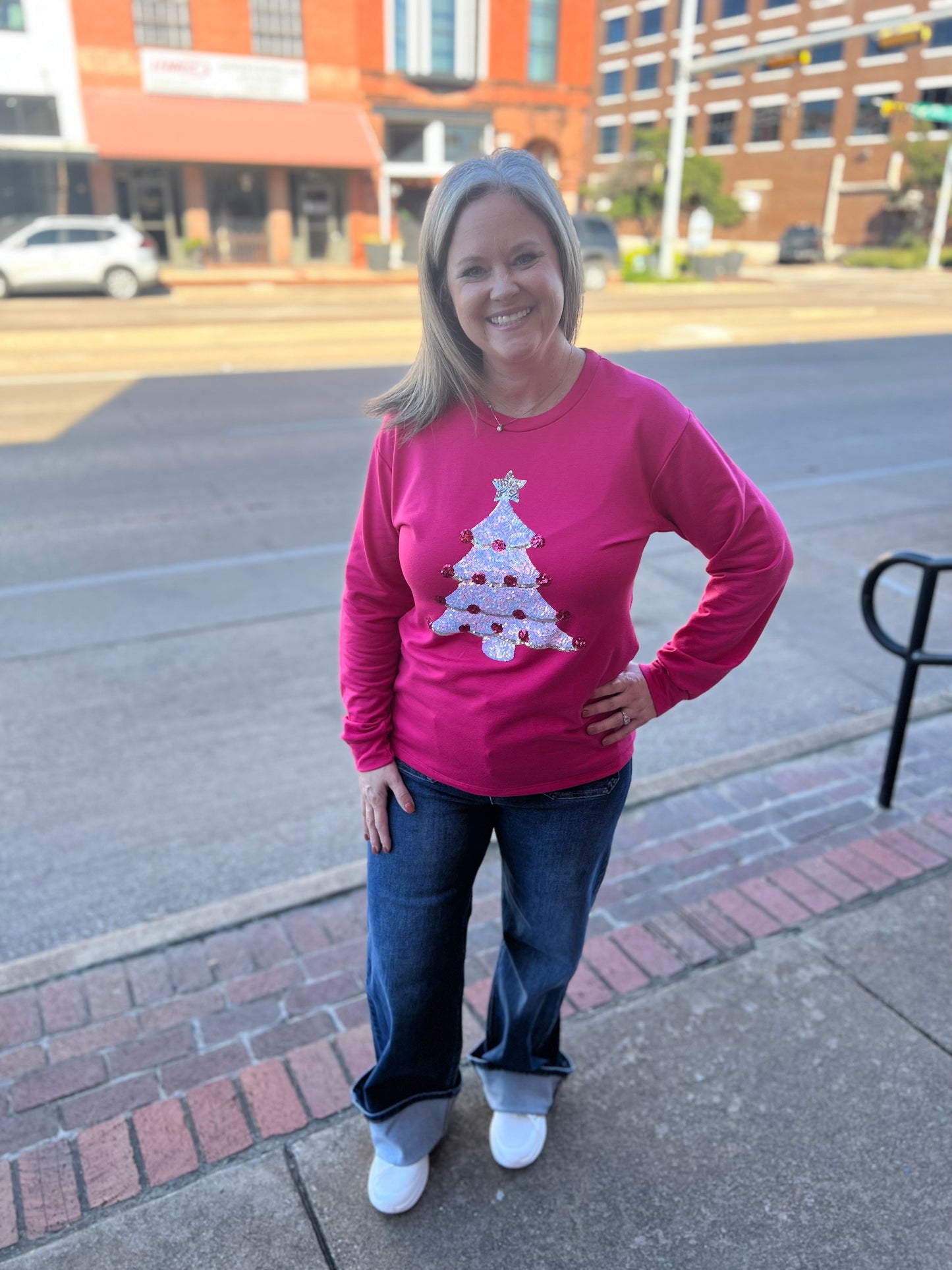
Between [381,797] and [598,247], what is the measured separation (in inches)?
1145

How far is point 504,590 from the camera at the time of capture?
181 cm

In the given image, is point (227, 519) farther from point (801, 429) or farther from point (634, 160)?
point (634, 160)

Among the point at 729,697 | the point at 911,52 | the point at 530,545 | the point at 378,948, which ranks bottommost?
the point at 729,697

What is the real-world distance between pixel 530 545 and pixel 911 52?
53993 mm

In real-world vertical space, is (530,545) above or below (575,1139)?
above

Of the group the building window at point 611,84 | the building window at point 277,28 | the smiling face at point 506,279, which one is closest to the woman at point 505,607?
the smiling face at point 506,279

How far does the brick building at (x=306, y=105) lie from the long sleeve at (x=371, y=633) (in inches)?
1167

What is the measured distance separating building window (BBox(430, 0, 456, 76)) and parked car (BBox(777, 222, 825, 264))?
18.4 meters

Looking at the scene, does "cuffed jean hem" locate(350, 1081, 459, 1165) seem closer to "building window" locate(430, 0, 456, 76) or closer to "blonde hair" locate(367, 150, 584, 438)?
"blonde hair" locate(367, 150, 584, 438)

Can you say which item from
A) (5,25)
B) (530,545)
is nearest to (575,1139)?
(530,545)

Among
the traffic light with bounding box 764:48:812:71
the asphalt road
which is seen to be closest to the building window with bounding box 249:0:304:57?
the traffic light with bounding box 764:48:812:71

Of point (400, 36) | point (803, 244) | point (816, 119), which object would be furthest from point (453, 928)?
point (816, 119)

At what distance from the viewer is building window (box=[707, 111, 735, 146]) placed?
54.2m

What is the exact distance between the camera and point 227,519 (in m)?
7.36
